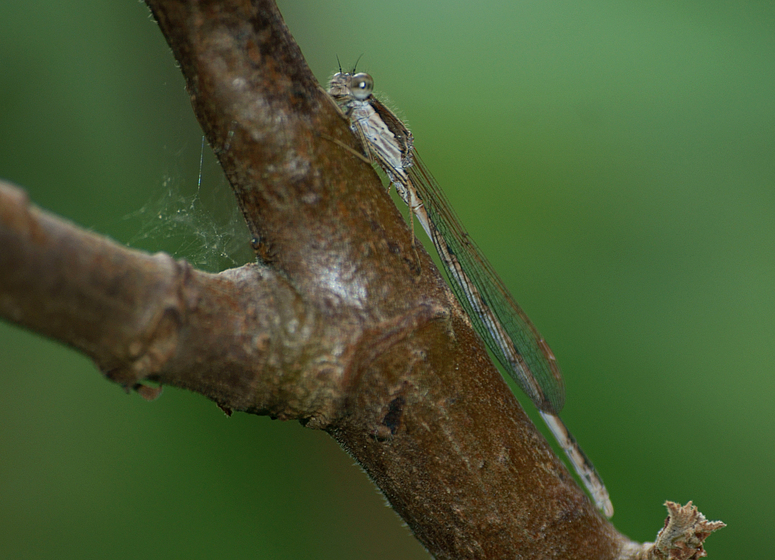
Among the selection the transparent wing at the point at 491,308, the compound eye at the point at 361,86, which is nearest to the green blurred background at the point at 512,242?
the transparent wing at the point at 491,308

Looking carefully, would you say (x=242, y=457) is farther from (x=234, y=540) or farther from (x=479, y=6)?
(x=479, y=6)

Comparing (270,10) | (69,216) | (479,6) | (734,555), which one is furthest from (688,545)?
(479,6)

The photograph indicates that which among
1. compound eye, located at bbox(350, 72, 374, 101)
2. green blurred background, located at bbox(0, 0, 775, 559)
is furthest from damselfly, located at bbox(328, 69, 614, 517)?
green blurred background, located at bbox(0, 0, 775, 559)

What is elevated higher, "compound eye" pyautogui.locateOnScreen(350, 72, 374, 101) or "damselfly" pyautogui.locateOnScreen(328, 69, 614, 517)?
"compound eye" pyautogui.locateOnScreen(350, 72, 374, 101)

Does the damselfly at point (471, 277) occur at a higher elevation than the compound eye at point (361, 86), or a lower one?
lower

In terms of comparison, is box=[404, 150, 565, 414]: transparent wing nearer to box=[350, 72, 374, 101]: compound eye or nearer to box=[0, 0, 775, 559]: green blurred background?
box=[350, 72, 374, 101]: compound eye

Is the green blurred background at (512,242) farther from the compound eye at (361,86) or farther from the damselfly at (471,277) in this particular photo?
the compound eye at (361,86)
